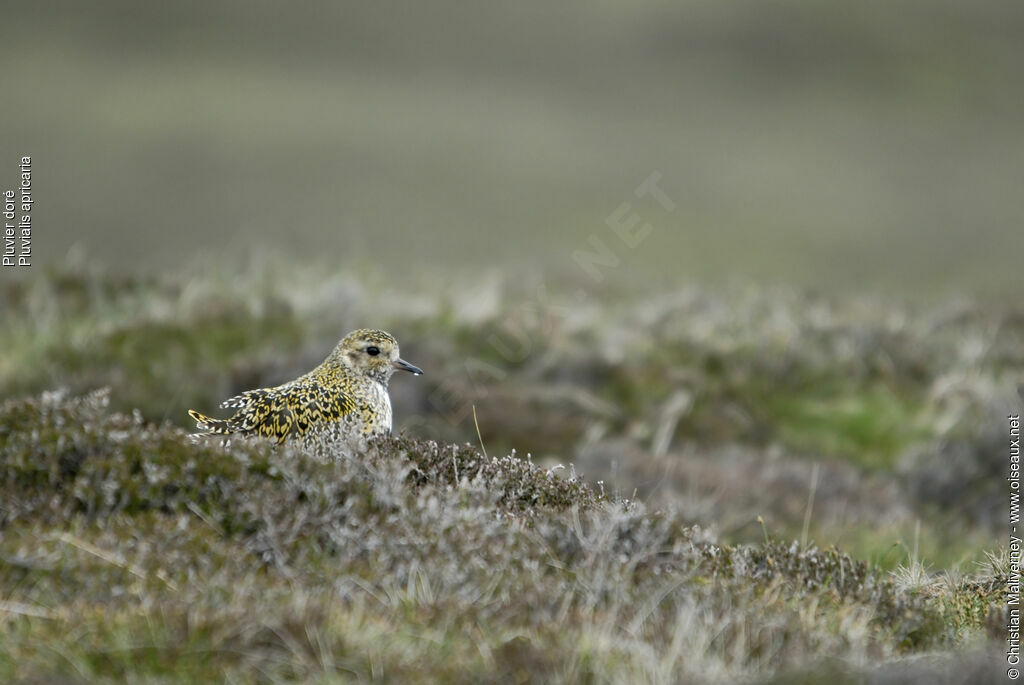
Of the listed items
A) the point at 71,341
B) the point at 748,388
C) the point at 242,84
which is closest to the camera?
the point at 71,341

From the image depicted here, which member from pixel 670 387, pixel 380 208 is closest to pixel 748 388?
pixel 670 387

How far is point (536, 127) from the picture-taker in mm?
91375

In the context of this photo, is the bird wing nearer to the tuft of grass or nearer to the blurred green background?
the tuft of grass

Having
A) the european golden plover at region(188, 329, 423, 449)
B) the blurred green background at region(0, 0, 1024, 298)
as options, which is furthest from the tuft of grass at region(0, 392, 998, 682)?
the blurred green background at region(0, 0, 1024, 298)

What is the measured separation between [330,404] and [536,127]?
85.2 metres

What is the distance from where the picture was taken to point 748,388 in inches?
616

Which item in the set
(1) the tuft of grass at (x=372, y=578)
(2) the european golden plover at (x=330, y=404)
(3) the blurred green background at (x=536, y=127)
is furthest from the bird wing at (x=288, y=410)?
(3) the blurred green background at (x=536, y=127)

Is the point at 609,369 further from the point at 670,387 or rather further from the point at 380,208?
the point at 380,208

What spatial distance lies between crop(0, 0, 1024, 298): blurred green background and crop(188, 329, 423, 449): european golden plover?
40.6 meters

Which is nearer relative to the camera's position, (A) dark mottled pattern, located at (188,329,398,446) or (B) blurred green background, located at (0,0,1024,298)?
(A) dark mottled pattern, located at (188,329,398,446)

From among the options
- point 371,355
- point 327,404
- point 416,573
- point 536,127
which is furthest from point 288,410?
point 536,127

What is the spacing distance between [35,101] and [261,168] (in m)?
18.5

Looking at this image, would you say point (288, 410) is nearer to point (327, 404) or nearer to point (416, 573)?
point (327, 404)

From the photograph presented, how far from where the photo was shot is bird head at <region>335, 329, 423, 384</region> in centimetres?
890
